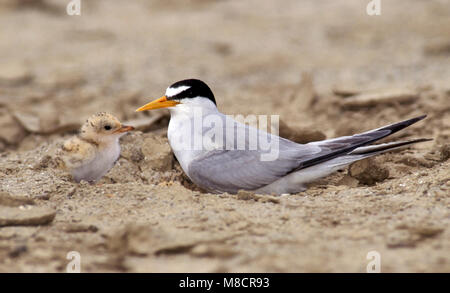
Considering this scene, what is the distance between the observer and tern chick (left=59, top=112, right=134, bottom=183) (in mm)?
5270

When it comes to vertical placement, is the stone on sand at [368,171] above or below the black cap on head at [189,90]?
below

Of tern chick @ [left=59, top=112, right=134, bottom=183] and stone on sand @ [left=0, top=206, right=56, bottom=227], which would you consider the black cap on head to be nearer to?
tern chick @ [left=59, top=112, right=134, bottom=183]

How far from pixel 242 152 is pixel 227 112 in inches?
94.8

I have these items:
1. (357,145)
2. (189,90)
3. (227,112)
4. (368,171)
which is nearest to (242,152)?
(189,90)

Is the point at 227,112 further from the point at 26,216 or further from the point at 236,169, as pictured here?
the point at 26,216

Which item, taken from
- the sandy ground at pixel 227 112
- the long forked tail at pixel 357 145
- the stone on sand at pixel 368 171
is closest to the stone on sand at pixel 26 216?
the sandy ground at pixel 227 112

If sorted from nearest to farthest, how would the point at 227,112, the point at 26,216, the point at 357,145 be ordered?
1. the point at 26,216
2. the point at 357,145
3. the point at 227,112

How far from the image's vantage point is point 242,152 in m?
5.04

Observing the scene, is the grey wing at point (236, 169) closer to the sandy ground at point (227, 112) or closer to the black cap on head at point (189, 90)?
the sandy ground at point (227, 112)

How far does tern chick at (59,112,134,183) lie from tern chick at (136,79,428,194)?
44 centimetres

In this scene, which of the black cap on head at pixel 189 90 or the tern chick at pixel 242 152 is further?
the black cap on head at pixel 189 90

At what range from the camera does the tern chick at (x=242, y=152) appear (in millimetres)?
4984

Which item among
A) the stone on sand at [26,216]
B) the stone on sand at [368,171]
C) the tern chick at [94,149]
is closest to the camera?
the stone on sand at [26,216]

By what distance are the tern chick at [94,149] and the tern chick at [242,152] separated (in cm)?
44
